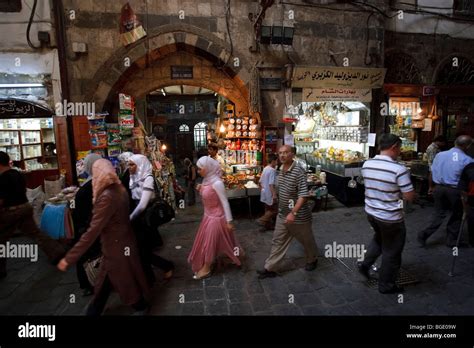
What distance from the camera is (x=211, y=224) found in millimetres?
4465

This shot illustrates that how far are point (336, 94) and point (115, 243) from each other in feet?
28.2

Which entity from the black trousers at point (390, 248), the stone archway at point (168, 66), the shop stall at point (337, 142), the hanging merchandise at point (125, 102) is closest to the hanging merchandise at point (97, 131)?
the stone archway at point (168, 66)

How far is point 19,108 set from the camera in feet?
23.8

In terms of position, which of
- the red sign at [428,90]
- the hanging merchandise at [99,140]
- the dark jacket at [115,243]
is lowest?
the dark jacket at [115,243]

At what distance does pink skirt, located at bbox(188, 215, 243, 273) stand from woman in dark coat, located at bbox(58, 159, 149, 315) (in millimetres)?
1132

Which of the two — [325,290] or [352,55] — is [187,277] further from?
[352,55]

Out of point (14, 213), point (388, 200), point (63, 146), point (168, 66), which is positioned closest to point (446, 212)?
point (388, 200)

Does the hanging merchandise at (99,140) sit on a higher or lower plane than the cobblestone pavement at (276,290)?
higher

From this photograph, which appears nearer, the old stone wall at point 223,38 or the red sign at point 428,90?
the old stone wall at point 223,38

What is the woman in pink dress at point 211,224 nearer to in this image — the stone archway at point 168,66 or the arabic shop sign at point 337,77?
the stone archway at point 168,66

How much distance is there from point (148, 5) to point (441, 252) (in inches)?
374

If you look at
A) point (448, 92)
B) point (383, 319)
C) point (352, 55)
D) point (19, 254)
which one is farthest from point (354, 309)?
point (448, 92)

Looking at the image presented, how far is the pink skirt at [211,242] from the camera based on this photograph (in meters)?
4.46

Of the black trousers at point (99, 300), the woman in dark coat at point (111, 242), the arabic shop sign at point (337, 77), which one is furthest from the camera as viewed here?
the arabic shop sign at point (337, 77)
